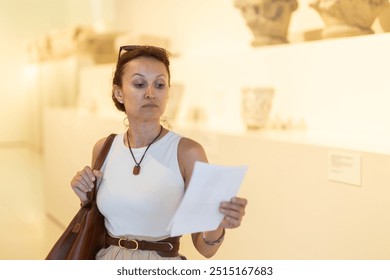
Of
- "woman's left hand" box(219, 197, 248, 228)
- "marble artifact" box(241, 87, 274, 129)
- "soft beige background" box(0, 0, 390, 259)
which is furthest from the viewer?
"marble artifact" box(241, 87, 274, 129)

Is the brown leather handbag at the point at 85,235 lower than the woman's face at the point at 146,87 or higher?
lower

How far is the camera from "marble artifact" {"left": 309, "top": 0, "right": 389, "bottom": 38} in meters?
2.82

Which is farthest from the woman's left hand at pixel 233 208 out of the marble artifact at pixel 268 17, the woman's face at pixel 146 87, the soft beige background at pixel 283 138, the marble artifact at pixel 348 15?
the marble artifact at pixel 268 17

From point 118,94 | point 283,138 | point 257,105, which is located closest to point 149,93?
point 118,94

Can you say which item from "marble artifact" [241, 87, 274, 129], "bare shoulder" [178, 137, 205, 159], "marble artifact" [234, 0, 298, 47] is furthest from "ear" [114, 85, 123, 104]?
"marble artifact" [234, 0, 298, 47]

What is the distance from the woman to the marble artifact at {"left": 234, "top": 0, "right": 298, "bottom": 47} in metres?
1.91

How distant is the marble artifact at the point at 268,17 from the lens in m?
3.38

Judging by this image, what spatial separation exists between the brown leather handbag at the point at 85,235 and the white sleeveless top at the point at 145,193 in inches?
1.2

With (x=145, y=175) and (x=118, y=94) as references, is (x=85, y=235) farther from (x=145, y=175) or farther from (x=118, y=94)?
(x=118, y=94)

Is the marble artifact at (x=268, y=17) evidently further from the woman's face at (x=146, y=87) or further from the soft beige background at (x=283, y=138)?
the woman's face at (x=146, y=87)

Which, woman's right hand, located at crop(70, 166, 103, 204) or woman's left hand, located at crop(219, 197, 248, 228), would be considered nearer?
woman's left hand, located at crop(219, 197, 248, 228)

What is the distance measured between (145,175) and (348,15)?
175cm

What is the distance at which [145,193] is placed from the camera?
1571 millimetres

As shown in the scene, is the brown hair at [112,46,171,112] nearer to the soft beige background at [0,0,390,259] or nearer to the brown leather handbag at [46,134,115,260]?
the brown leather handbag at [46,134,115,260]
